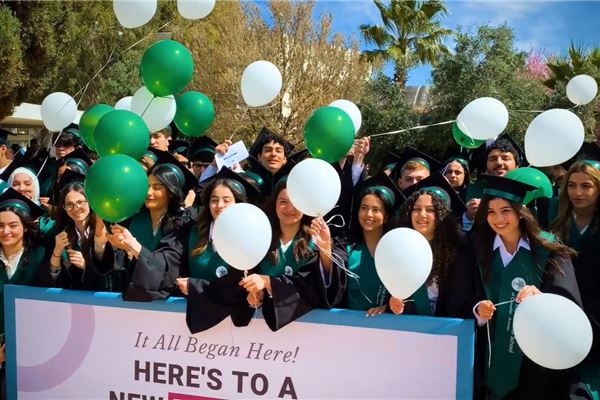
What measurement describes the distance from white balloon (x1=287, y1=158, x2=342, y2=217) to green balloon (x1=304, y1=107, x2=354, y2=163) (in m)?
0.85

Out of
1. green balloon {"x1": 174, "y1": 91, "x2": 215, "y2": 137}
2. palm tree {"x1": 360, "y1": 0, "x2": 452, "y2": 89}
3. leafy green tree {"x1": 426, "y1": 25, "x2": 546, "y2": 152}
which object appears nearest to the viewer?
green balloon {"x1": 174, "y1": 91, "x2": 215, "y2": 137}

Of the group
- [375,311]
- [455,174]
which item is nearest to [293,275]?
[375,311]

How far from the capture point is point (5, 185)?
19.3 feet

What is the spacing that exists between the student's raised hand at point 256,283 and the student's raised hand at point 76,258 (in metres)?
1.23

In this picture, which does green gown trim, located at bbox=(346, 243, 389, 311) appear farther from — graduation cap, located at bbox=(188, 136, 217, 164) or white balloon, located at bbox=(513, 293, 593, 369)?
graduation cap, located at bbox=(188, 136, 217, 164)

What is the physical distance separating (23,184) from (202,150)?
178 centimetres

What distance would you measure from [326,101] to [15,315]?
15510 millimetres

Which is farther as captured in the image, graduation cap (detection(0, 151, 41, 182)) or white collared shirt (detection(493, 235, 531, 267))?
graduation cap (detection(0, 151, 41, 182))

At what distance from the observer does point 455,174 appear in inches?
198

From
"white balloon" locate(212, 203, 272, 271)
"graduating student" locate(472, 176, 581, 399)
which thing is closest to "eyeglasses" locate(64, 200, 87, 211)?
"white balloon" locate(212, 203, 272, 271)

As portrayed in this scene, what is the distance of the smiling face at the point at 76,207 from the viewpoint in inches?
162

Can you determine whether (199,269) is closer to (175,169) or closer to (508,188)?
(175,169)

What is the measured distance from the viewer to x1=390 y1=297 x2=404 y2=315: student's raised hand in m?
3.11

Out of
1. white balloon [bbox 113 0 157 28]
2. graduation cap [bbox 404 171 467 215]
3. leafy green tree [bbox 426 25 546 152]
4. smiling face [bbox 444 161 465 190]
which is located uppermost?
leafy green tree [bbox 426 25 546 152]
